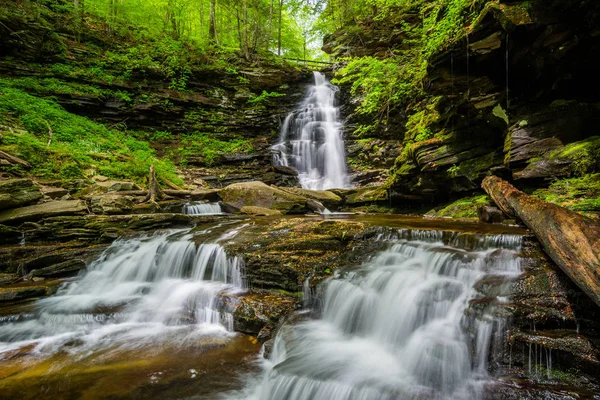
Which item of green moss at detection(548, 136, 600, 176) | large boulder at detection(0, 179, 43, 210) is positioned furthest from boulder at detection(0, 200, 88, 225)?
green moss at detection(548, 136, 600, 176)

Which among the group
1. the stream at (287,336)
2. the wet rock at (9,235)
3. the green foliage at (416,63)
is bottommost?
the stream at (287,336)

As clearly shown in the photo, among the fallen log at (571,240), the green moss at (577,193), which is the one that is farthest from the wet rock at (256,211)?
the green moss at (577,193)

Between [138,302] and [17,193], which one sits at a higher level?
[17,193]

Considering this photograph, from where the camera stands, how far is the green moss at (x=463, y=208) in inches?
309

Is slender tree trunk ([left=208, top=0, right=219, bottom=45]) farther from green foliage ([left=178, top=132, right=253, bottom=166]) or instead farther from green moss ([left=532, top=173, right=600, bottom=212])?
green moss ([left=532, top=173, right=600, bottom=212])

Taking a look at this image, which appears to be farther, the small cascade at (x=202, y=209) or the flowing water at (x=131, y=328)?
the small cascade at (x=202, y=209)

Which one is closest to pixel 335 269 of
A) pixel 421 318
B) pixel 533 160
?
pixel 421 318

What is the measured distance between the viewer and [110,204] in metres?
8.31

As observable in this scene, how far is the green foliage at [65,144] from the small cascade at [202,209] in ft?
9.05

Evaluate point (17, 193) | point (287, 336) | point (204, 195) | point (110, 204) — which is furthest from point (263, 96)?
point (287, 336)

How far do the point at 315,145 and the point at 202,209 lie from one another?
348 inches

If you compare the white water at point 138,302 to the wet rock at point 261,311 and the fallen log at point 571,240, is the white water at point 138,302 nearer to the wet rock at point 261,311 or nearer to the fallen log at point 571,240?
the wet rock at point 261,311

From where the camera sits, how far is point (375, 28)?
754 inches

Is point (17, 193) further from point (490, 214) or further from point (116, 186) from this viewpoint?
point (490, 214)
